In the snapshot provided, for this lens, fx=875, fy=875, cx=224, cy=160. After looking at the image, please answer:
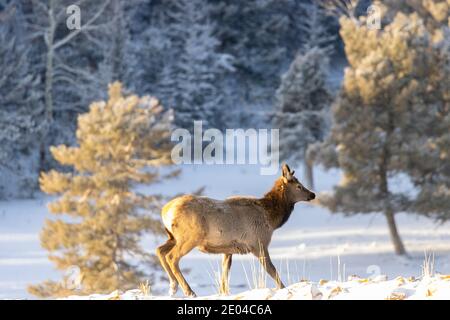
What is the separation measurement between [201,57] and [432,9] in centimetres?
1576

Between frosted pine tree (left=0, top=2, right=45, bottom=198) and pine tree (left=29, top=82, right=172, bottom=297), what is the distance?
14294mm

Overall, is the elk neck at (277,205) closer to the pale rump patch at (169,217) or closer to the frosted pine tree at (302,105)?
the pale rump patch at (169,217)

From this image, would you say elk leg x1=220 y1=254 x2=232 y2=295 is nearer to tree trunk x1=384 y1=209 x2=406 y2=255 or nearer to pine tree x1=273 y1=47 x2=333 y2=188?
tree trunk x1=384 y1=209 x2=406 y2=255

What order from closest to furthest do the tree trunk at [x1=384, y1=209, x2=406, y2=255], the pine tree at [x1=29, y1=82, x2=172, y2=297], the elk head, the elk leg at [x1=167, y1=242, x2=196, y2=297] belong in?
1. the elk leg at [x1=167, y1=242, x2=196, y2=297]
2. the elk head
3. the pine tree at [x1=29, y1=82, x2=172, y2=297]
4. the tree trunk at [x1=384, y1=209, x2=406, y2=255]

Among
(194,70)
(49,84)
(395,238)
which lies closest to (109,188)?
(395,238)

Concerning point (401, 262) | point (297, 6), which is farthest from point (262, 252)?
point (297, 6)

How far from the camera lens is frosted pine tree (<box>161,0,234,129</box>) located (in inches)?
1962

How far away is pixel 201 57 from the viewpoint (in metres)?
51.1

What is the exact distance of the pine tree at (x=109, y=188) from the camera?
25.3 metres

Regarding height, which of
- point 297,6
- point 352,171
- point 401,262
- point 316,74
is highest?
point 297,6

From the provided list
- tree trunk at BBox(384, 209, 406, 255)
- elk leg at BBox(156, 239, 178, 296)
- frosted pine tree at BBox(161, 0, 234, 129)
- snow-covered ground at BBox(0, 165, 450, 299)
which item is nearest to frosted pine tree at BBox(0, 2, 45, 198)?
snow-covered ground at BBox(0, 165, 450, 299)

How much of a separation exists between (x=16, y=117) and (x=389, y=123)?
17.7 meters
